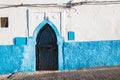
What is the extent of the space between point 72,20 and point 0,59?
3748 millimetres

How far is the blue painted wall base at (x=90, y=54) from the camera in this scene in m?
16.6

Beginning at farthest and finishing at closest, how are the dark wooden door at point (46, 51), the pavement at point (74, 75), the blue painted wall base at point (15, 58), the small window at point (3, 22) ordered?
the dark wooden door at point (46, 51)
the small window at point (3, 22)
the blue painted wall base at point (15, 58)
the pavement at point (74, 75)

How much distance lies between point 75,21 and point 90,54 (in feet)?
5.49

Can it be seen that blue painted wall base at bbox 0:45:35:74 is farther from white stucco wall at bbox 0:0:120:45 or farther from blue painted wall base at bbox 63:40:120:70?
blue painted wall base at bbox 63:40:120:70

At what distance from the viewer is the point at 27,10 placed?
16531 mm

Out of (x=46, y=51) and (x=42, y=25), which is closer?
(x=42, y=25)

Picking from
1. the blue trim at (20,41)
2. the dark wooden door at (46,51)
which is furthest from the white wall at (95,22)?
the blue trim at (20,41)

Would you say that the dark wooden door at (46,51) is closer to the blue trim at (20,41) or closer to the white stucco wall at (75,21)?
the white stucco wall at (75,21)

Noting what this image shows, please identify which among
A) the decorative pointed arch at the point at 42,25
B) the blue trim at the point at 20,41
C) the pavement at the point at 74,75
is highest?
the decorative pointed arch at the point at 42,25

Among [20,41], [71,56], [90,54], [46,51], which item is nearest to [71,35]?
[71,56]

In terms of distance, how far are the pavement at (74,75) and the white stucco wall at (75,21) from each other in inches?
60.1

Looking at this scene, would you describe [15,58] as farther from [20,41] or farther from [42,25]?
[42,25]

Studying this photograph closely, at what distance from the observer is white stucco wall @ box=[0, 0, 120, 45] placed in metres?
16.5

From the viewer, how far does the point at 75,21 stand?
16.7 m
